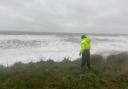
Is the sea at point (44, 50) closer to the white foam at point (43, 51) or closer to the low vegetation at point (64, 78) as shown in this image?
the white foam at point (43, 51)

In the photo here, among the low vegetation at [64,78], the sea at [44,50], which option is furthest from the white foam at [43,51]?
the low vegetation at [64,78]

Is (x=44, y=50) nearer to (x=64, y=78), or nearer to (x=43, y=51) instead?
(x=43, y=51)

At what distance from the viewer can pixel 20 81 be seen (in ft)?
36.5

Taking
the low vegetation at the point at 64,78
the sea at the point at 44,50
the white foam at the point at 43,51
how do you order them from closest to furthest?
the low vegetation at the point at 64,78
the white foam at the point at 43,51
the sea at the point at 44,50

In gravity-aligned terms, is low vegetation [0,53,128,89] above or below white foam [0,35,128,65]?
above

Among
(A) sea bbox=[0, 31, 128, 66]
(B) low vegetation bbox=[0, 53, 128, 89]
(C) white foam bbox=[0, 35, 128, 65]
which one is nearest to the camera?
(B) low vegetation bbox=[0, 53, 128, 89]

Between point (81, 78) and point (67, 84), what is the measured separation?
3.66 ft

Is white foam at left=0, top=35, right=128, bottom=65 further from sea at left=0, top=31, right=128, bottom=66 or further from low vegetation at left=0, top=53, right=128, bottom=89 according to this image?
low vegetation at left=0, top=53, right=128, bottom=89

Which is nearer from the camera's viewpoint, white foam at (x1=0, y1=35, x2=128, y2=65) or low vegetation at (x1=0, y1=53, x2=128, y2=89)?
low vegetation at (x1=0, y1=53, x2=128, y2=89)

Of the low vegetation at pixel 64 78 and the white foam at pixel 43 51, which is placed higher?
the low vegetation at pixel 64 78

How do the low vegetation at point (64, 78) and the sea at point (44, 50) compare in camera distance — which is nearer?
the low vegetation at point (64, 78)

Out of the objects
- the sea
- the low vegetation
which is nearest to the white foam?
the sea

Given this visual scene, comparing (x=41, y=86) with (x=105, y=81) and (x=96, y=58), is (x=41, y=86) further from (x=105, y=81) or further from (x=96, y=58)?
(x=96, y=58)

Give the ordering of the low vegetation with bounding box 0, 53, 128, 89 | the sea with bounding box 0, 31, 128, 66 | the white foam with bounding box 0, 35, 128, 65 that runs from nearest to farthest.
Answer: the low vegetation with bounding box 0, 53, 128, 89, the white foam with bounding box 0, 35, 128, 65, the sea with bounding box 0, 31, 128, 66
